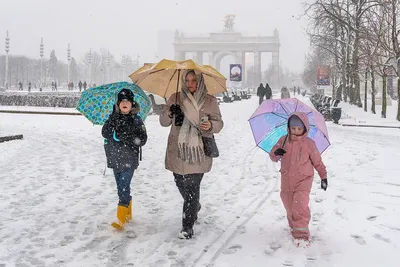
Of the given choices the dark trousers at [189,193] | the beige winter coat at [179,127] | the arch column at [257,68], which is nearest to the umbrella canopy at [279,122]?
the beige winter coat at [179,127]

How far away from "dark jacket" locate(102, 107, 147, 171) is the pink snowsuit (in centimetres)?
159

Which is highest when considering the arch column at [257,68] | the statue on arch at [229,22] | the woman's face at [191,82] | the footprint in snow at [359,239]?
the statue on arch at [229,22]

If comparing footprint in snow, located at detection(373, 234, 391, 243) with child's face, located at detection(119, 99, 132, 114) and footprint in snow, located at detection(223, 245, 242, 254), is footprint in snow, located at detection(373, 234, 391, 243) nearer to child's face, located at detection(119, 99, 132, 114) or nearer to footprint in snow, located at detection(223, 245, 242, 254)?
footprint in snow, located at detection(223, 245, 242, 254)

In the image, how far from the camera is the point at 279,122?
4879 millimetres

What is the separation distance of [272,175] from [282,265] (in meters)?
4.04

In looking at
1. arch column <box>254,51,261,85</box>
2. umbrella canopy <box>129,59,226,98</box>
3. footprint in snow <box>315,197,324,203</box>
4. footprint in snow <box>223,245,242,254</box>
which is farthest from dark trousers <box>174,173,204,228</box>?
arch column <box>254,51,261,85</box>

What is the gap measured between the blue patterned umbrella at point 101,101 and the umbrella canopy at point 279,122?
4.71 ft

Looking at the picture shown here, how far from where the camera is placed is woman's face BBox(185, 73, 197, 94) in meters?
4.46

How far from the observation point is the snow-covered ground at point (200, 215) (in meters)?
4.22

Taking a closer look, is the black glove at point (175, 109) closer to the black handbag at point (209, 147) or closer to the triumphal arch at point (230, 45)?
the black handbag at point (209, 147)

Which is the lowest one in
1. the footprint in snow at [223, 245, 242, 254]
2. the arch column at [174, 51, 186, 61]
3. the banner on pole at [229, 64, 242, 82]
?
the footprint in snow at [223, 245, 242, 254]

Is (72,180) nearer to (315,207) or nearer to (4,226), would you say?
(4,226)

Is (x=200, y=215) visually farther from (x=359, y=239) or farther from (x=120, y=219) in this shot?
(x=359, y=239)

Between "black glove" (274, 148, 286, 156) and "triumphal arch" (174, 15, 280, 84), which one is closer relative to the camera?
"black glove" (274, 148, 286, 156)
